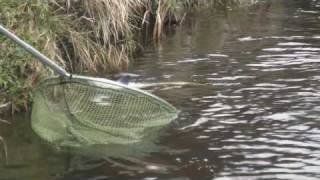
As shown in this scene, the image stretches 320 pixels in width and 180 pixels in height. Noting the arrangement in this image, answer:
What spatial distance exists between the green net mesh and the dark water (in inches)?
9.8

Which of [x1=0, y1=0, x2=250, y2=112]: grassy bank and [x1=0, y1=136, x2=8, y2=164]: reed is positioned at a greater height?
[x1=0, y1=0, x2=250, y2=112]: grassy bank

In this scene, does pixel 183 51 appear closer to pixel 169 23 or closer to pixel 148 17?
pixel 148 17

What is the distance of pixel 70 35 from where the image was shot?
10297 mm

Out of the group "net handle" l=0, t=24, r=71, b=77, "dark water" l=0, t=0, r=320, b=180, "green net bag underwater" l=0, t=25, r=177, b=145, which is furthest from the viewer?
"green net bag underwater" l=0, t=25, r=177, b=145

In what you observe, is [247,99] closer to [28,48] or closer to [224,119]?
[224,119]

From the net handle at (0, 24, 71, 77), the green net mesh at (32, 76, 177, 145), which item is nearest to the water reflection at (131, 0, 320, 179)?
the green net mesh at (32, 76, 177, 145)

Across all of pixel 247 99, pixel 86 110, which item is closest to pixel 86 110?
pixel 86 110

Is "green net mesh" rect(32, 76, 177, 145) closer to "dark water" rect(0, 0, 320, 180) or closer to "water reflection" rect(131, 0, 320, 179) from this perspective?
"dark water" rect(0, 0, 320, 180)

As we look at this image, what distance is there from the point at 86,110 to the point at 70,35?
334cm

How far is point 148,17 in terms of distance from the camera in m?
13.5

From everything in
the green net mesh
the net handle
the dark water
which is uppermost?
the net handle

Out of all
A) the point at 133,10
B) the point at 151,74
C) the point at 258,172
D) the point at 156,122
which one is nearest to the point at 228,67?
the point at 151,74

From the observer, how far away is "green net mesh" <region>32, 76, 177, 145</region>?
7105 millimetres

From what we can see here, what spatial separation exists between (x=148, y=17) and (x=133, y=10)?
932mm
